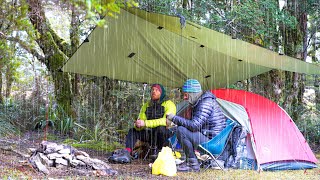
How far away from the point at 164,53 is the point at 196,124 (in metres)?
1.05

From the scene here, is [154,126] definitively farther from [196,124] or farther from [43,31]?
[43,31]

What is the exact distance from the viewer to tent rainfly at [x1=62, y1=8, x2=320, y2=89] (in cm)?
398

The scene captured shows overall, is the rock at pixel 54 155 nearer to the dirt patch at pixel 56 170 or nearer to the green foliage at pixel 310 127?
the dirt patch at pixel 56 170

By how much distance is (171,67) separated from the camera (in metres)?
4.86

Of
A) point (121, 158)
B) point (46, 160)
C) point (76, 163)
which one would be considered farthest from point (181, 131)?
point (46, 160)

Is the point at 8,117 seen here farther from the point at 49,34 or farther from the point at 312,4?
the point at 312,4

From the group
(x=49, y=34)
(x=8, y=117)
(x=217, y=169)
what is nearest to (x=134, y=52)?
(x=217, y=169)

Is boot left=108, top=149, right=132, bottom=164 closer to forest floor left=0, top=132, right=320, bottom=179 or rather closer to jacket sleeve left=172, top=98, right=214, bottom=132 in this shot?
forest floor left=0, top=132, right=320, bottom=179

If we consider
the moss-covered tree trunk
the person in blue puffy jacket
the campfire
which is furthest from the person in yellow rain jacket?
the moss-covered tree trunk

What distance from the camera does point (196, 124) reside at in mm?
3770

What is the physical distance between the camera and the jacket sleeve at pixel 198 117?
148 inches

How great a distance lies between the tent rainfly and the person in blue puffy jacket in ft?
1.59

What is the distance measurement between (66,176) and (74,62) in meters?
1.70

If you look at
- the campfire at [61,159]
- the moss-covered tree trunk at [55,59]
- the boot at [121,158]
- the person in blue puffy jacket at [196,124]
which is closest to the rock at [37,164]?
the campfire at [61,159]
